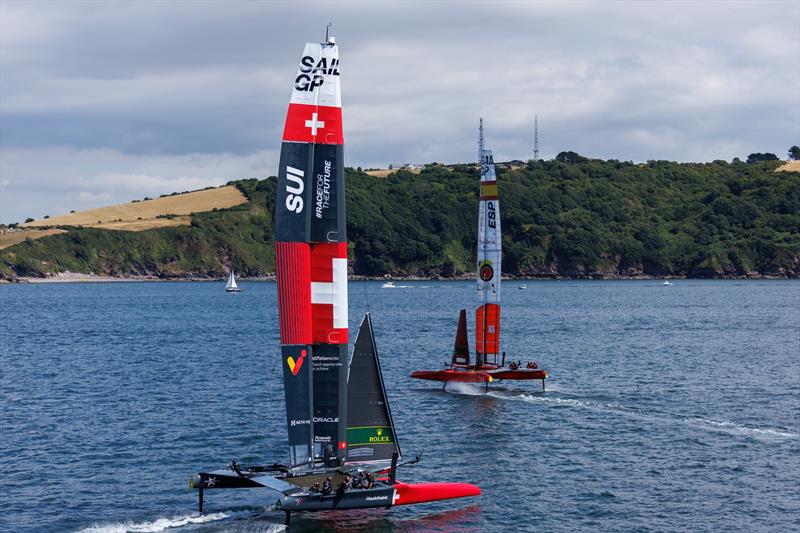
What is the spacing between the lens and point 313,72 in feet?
93.1

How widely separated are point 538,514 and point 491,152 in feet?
89.7

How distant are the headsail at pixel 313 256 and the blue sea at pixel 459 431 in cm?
396

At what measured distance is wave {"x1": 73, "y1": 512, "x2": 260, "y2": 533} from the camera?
97.3 feet

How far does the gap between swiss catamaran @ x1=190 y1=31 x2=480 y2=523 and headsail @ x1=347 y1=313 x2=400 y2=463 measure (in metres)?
1.24

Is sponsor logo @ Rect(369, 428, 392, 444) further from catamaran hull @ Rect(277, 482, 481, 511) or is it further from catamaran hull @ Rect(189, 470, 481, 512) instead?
catamaran hull @ Rect(277, 482, 481, 511)

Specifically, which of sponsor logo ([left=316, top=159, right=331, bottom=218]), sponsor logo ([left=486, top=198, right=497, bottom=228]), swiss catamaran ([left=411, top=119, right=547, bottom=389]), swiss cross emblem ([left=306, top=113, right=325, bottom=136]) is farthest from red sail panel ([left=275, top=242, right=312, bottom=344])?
sponsor logo ([left=486, top=198, right=497, bottom=228])

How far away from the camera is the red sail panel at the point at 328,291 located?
96.5 feet

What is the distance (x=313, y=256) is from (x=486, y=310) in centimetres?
2949

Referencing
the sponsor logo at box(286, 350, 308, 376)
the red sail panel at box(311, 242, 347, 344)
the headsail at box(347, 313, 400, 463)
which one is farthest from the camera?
the headsail at box(347, 313, 400, 463)

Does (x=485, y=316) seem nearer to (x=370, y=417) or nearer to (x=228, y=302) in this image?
(x=370, y=417)

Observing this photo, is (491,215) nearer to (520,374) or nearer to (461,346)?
(461,346)

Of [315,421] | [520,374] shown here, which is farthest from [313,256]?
[520,374]

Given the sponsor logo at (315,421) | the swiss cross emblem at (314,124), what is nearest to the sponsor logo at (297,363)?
the sponsor logo at (315,421)

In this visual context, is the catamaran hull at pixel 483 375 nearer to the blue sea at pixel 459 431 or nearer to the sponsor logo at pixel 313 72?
the blue sea at pixel 459 431
